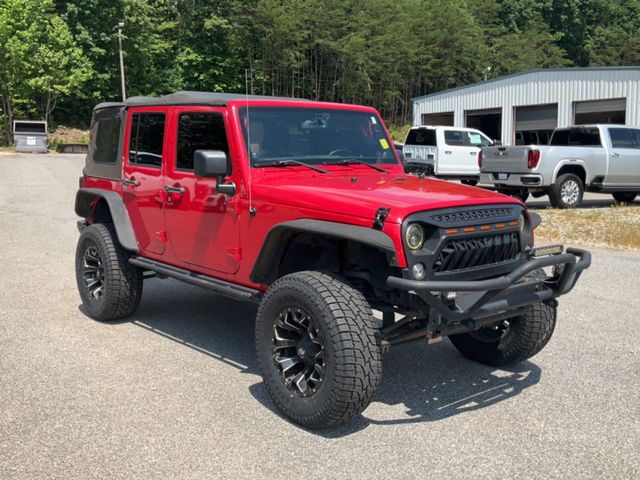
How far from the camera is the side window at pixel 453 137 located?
21.1 metres

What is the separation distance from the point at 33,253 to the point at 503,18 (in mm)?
90494

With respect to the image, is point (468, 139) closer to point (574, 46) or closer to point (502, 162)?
point (502, 162)

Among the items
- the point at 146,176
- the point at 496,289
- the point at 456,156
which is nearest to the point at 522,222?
the point at 496,289

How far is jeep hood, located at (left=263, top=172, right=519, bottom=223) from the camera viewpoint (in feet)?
12.7

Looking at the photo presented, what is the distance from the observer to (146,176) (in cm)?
573

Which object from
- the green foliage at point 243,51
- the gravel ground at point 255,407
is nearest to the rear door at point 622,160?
the gravel ground at point 255,407

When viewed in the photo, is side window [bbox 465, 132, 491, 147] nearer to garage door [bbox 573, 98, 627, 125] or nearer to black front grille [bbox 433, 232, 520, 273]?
garage door [bbox 573, 98, 627, 125]

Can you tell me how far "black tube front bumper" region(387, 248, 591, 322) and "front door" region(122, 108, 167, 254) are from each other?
8.69 feet

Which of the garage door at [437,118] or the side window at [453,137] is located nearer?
the side window at [453,137]

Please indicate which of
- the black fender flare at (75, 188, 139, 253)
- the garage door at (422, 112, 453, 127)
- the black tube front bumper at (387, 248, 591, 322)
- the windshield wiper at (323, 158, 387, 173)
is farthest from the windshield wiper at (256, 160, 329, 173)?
the garage door at (422, 112, 453, 127)

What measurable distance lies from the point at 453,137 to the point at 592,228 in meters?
9.80

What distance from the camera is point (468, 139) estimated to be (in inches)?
848

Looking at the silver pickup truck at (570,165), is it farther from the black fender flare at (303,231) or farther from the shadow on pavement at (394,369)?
the black fender flare at (303,231)

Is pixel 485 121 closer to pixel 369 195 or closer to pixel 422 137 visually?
pixel 422 137
